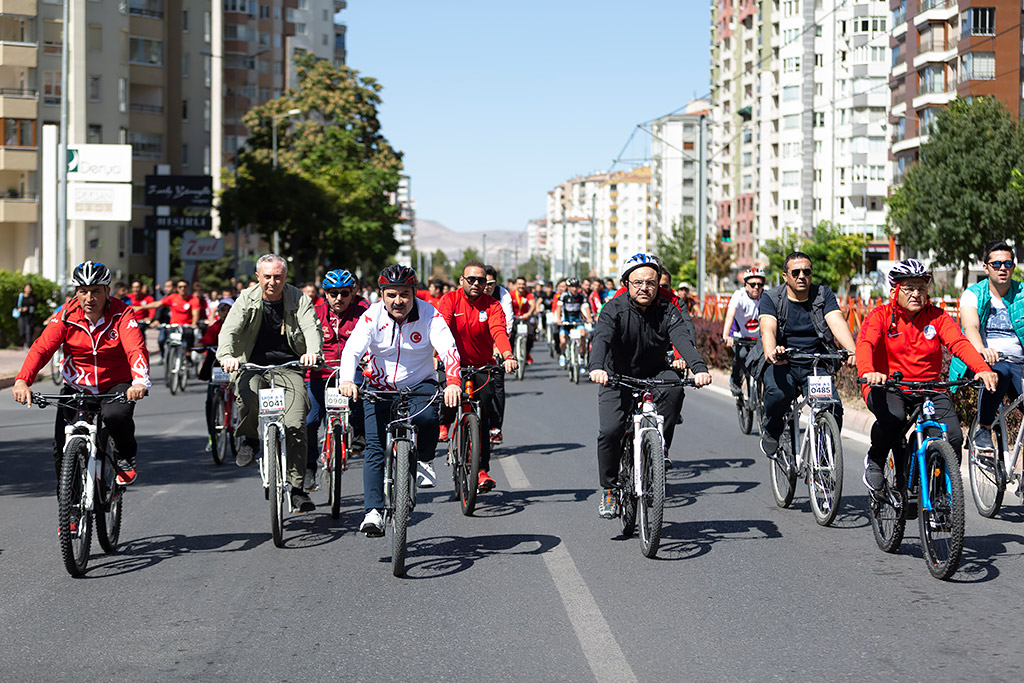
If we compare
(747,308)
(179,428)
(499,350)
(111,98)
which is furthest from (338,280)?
(111,98)

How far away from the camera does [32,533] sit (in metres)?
9.17

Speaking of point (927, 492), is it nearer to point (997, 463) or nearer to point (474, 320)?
point (997, 463)

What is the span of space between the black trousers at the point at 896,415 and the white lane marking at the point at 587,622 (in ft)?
6.54

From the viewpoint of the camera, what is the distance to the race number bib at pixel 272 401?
8609 mm

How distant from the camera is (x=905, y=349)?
27.0 feet

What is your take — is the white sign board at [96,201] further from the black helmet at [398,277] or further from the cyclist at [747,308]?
the black helmet at [398,277]

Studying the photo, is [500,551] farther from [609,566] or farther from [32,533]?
[32,533]

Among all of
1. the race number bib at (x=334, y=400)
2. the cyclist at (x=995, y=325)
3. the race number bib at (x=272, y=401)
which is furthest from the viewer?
the race number bib at (x=334, y=400)

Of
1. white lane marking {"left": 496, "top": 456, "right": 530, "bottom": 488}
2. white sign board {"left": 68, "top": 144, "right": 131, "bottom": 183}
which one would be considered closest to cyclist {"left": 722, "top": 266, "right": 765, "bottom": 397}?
white lane marking {"left": 496, "top": 456, "right": 530, "bottom": 488}

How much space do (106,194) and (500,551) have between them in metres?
34.5

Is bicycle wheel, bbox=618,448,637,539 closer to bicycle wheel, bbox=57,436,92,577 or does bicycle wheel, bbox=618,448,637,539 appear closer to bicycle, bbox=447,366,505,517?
bicycle, bbox=447,366,505,517

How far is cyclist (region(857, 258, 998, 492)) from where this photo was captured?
318 inches

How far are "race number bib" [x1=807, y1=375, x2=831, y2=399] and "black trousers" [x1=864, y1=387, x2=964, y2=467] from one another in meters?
0.76

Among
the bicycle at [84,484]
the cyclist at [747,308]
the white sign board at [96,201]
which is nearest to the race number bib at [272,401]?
the bicycle at [84,484]
